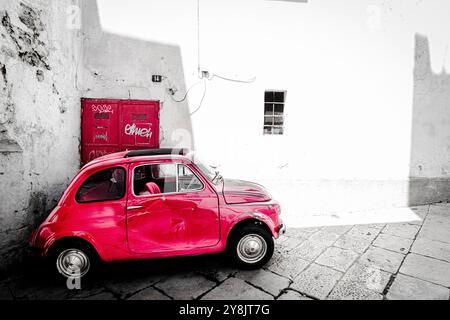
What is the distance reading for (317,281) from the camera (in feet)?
11.4

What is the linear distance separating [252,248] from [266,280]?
46 centimetres

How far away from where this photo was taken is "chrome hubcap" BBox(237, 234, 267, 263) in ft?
12.2

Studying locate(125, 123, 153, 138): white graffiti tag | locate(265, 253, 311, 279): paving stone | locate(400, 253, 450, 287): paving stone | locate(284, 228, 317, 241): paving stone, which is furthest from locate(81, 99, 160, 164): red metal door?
locate(400, 253, 450, 287): paving stone

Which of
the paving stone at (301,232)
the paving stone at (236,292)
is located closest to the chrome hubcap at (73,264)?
the paving stone at (236,292)

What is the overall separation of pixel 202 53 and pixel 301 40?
241 centimetres

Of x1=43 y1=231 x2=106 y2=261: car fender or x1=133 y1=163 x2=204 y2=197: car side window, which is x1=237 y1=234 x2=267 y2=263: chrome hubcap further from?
x1=43 y1=231 x2=106 y2=261: car fender

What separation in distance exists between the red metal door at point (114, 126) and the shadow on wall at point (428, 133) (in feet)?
21.6

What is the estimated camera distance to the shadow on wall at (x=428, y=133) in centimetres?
639

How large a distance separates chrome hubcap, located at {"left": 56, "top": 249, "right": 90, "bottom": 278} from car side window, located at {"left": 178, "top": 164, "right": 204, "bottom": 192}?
158 cm

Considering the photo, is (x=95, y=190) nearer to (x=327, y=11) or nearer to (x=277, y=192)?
(x=277, y=192)

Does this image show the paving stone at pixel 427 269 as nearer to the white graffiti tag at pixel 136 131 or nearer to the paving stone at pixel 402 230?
the paving stone at pixel 402 230

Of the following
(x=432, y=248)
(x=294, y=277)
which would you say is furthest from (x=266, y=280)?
(x=432, y=248)

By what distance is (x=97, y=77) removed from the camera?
5.76 metres
